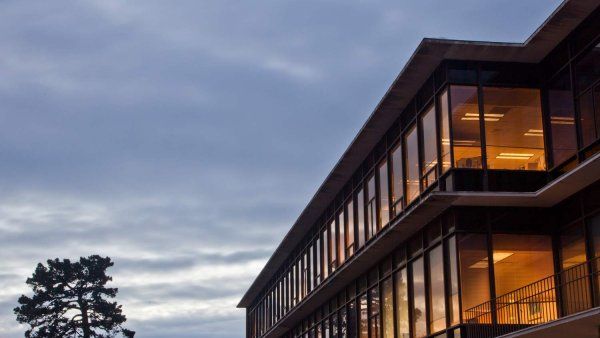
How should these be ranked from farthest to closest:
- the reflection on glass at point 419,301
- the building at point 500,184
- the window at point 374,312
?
the window at point 374,312
the reflection on glass at point 419,301
the building at point 500,184

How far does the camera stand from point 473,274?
29.5 meters

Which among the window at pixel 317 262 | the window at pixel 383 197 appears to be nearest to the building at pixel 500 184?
the window at pixel 383 197

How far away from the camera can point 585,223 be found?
27.9 m

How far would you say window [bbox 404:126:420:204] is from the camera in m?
33.6

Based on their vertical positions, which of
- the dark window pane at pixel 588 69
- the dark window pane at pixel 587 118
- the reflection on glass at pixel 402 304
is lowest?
the reflection on glass at pixel 402 304

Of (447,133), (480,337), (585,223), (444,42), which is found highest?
(444,42)

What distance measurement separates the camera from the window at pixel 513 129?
29.9 metres

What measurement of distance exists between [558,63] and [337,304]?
20.5 m

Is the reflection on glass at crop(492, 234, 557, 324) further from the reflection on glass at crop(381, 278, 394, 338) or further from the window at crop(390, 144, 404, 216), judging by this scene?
the reflection on glass at crop(381, 278, 394, 338)

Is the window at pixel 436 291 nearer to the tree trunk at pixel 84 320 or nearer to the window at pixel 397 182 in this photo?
the window at pixel 397 182

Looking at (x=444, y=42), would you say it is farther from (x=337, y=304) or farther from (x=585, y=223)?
(x=337, y=304)

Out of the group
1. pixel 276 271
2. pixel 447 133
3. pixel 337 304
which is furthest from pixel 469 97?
pixel 276 271

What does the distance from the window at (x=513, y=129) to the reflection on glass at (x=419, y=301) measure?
17.2ft

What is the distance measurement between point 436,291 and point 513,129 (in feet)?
18.7
